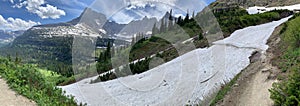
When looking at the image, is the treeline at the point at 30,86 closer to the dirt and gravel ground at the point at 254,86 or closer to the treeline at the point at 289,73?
the dirt and gravel ground at the point at 254,86

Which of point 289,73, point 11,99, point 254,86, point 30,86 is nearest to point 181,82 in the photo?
point 254,86

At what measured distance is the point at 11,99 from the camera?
10.2 m

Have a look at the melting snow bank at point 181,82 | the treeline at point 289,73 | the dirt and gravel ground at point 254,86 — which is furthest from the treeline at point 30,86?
the treeline at point 289,73

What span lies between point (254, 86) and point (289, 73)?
5.22 feet

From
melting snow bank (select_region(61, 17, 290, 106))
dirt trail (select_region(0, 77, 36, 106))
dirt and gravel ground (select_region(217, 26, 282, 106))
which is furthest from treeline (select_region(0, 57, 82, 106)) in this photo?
dirt and gravel ground (select_region(217, 26, 282, 106))

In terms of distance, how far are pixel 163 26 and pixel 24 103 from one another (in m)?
58.3

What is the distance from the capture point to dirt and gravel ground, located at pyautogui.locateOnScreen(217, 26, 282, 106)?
11.1m

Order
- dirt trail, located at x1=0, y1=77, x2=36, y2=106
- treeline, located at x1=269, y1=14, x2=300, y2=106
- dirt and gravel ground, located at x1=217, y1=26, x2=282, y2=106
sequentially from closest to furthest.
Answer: treeline, located at x1=269, y1=14, x2=300, y2=106 → dirt trail, located at x1=0, y1=77, x2=36, y2=106 → dirt and gravel ground, located at x1=217, y1=26, x2=282, y2=106

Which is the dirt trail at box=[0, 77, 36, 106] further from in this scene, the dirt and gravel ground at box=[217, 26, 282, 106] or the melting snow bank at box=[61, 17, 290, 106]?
the dirt and gravel ground at box=[217, 26, 282, 106]

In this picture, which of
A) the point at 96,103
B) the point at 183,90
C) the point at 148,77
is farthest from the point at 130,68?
the point at 183,90

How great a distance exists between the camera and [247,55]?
18516mm

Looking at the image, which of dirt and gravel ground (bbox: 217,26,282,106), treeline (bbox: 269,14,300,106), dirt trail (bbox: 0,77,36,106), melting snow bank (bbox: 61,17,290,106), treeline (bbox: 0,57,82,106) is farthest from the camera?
melting snow bank (bbox: 61,17,290,106)

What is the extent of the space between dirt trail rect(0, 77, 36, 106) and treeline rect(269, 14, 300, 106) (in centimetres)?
877

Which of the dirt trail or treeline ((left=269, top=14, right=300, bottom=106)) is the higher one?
the dirt trail
